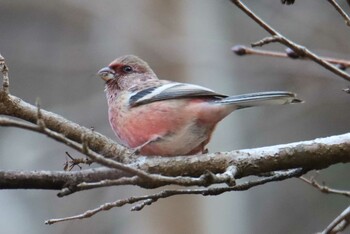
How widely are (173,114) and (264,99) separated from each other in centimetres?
61

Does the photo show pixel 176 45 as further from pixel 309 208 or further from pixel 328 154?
pixel 328 154

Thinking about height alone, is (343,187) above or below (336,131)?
below

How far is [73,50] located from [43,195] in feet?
6.91

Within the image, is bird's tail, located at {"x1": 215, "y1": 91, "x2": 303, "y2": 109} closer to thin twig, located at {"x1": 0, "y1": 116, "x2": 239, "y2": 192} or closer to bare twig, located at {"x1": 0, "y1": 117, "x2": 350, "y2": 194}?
bare twig, located at {"x1": 0, "y1": 117, "x2": 350, "y2": 194}

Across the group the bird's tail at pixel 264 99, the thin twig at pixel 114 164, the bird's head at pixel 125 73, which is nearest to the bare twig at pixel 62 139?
the thin twig at pixel 114 164

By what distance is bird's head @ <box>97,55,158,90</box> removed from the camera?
5.09 meters

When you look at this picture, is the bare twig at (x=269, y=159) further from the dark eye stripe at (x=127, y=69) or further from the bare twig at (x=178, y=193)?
the dark eye stripe at (x=127, y=69)

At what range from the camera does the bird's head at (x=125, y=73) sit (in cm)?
509

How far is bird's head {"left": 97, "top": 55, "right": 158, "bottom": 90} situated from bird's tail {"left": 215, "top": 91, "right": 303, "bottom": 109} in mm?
1096

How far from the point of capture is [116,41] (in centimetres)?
1025

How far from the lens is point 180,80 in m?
9.22

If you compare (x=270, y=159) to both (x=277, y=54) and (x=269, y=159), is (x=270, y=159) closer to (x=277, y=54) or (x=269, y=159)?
(x=269, y=159)

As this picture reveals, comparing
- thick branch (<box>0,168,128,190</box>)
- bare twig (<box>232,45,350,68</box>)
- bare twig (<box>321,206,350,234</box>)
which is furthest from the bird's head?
bare twig (<box>321,206,350,234</box>)

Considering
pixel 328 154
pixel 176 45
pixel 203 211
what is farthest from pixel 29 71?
pixel 328 154
